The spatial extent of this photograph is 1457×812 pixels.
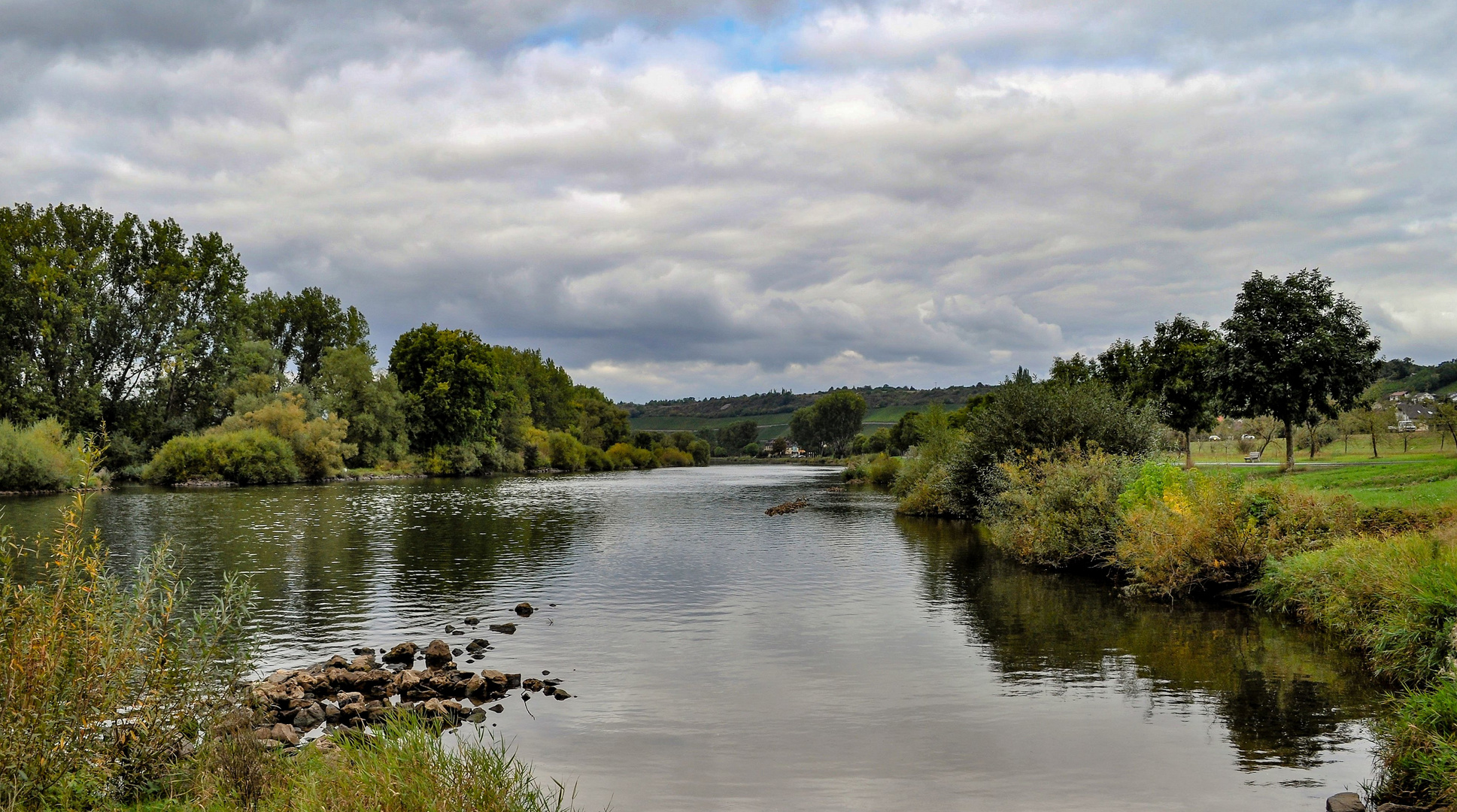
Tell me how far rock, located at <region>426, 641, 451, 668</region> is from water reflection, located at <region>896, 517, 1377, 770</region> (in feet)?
30.6

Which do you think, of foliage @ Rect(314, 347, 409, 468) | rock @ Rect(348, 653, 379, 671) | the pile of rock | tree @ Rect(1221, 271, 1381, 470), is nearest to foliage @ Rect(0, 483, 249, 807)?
the pile of rock

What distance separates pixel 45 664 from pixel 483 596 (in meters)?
15.1

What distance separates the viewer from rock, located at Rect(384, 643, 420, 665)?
48.8 ft

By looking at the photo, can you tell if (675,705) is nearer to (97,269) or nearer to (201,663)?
(201,663)

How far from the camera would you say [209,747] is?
772cm

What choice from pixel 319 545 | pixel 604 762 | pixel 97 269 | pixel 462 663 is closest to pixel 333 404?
pixel 97 269

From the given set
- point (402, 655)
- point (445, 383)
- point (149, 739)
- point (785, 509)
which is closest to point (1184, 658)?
point (402, 655)

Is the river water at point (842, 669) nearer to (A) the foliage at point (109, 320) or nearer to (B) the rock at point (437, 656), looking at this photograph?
(B) the rock at point (437, 656)

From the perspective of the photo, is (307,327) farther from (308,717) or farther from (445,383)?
(308,717)

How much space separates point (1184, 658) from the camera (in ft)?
50.9

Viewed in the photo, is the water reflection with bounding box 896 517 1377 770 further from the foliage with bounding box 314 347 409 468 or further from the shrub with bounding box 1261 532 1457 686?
the foliage with bounding box 314 347 409 468

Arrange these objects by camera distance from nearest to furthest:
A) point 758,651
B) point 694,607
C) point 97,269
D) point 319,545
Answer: point 758,651, point 694,607, point 319,545, point 97,269

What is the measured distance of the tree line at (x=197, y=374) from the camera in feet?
219

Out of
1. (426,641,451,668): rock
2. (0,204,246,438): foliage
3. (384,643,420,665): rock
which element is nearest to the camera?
(426,641,451,668): rock
